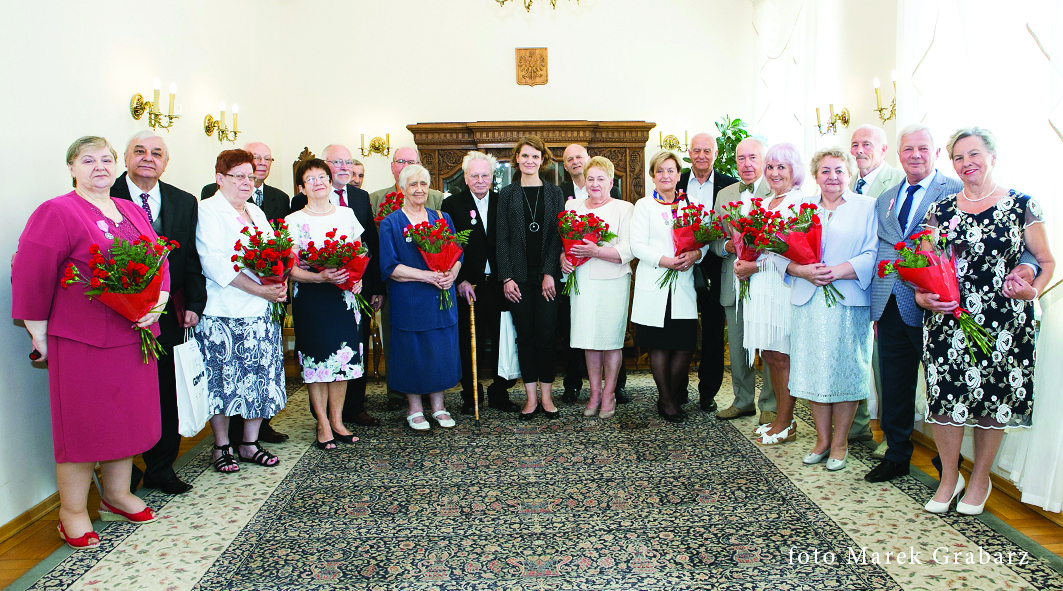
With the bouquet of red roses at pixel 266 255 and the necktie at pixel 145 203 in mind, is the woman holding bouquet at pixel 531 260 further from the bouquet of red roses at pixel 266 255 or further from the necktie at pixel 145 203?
the necktie at pixel 145 203

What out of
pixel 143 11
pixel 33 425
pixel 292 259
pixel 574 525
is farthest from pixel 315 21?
pixel 574 525

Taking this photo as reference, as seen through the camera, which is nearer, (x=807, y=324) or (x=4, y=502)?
(x=4, y=502)

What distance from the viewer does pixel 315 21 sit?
24.6ft

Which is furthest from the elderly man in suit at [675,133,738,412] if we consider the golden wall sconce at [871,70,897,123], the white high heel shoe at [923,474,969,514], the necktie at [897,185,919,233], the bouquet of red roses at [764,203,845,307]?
the white high heel shoe at [923,474,969,514]

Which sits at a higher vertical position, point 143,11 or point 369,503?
point 143,11

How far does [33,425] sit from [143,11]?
9.00 feet

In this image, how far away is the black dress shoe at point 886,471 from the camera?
3.34 metres

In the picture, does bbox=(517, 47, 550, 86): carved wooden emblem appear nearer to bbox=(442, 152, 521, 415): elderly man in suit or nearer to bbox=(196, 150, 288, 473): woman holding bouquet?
bbox=(442, 152, 521, 415): elderly man in suit

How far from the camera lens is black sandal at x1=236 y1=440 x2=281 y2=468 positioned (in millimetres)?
3760

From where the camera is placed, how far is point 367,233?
4438 mm

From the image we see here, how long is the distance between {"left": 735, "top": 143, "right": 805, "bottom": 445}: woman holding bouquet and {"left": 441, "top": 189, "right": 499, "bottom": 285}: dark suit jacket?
1634 millimetres

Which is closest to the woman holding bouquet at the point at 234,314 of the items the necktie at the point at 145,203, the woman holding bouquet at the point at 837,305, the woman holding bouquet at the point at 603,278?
the necktie at the point at 145,203

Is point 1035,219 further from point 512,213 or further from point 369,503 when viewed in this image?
point 369,503

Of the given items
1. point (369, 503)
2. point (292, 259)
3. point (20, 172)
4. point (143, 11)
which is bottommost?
point (369, 503)
